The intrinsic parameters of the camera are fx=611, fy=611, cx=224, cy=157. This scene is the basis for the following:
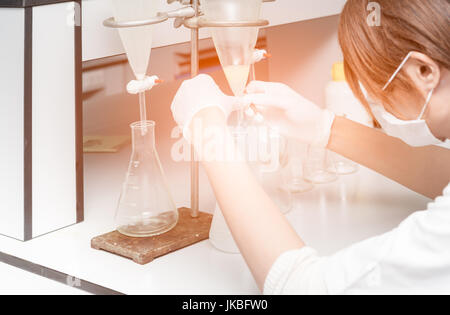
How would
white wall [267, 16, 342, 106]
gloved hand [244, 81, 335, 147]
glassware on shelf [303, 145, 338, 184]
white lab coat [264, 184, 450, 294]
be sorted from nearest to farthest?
1. white lab coat [264, 184, 450, 294]
2. gloved hand [244, 81, 335, 147]
3. glassware on shelf [303, 145, 338, 184]
4. white wall [267, 16, 342, 106]

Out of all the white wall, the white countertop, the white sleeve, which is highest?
the white wall

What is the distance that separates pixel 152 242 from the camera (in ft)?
3.49

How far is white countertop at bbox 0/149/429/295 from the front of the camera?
Result: 3.16 feet

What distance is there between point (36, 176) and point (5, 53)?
22 centimetres

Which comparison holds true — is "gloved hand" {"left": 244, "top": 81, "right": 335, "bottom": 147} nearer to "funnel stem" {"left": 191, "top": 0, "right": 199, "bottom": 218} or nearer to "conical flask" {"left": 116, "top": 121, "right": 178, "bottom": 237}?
"funnel stem" {"left": 191, "top": 0, "right": 199, "bottom": 218}

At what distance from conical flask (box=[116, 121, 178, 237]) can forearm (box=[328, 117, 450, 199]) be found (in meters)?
0.43

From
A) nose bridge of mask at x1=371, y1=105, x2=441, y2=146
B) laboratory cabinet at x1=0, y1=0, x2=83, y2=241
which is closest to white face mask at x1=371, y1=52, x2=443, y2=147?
nose bridge of mask at x1=371, y1=105, x2=441, y2=146

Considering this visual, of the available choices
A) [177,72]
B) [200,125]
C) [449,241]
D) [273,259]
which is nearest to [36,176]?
[200,125]

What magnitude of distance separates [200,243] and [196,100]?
0.28 m

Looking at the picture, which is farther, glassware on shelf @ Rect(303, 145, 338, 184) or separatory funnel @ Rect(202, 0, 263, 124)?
glassware on shelf @ Rect(303, 145, 338, 184)

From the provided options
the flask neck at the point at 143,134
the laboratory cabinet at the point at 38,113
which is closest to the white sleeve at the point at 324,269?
the flask neck at the point at 143,134

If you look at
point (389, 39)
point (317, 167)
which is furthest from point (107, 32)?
point (317, 167)

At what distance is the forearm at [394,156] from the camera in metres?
1.28

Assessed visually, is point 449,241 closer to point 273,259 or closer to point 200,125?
point 273,259
